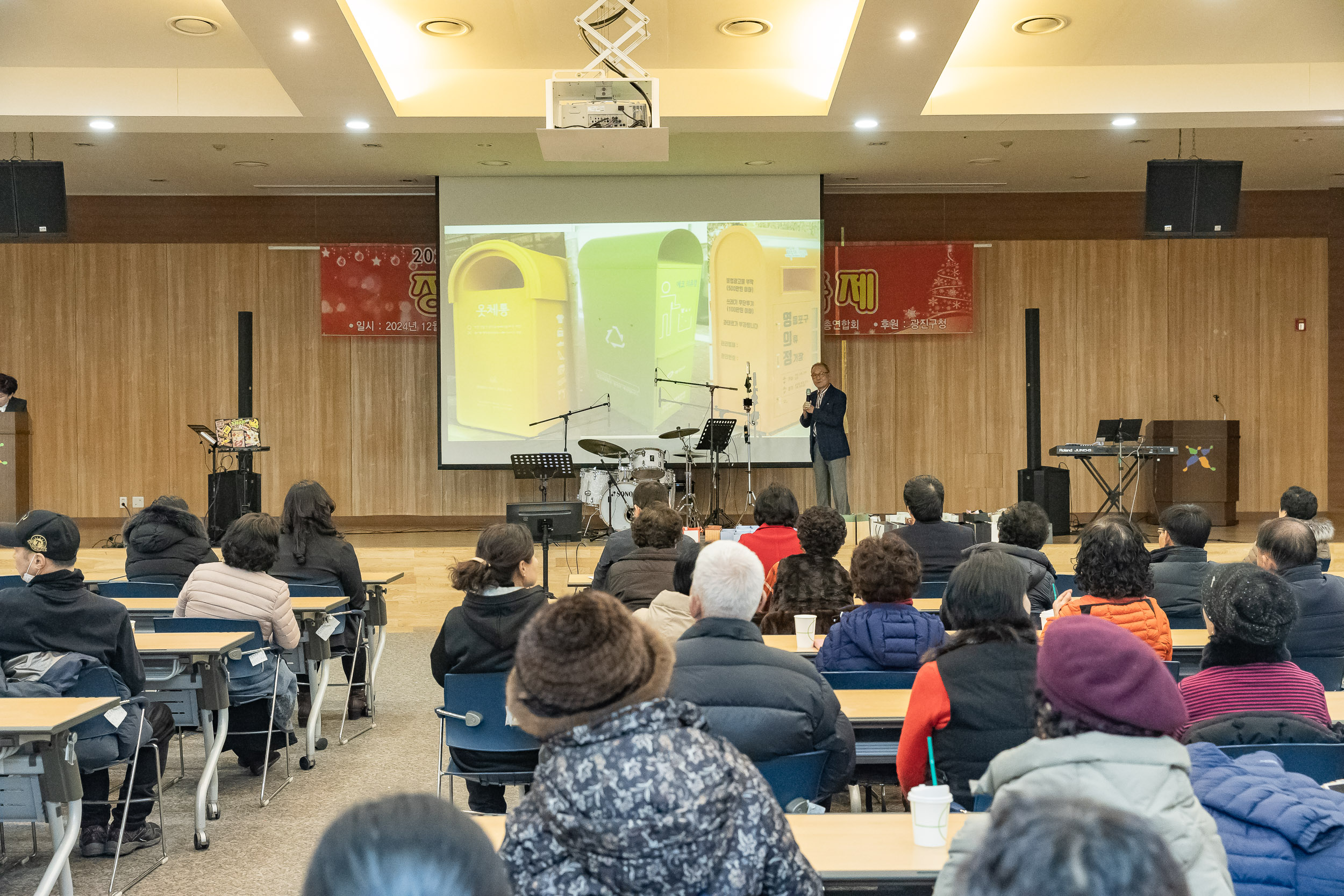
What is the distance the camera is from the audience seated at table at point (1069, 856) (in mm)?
679

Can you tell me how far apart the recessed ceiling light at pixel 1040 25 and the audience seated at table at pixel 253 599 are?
5886 millimetres

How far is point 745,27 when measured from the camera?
24.9ft

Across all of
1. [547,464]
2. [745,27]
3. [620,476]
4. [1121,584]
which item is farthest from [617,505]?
[1121,584]

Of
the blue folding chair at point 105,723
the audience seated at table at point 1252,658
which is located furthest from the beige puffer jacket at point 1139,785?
the blue folding chair at point 105,723

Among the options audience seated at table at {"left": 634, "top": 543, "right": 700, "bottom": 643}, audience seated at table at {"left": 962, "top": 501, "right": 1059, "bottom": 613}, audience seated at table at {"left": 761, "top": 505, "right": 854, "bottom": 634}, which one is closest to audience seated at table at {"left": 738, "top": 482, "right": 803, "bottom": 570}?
audience seated at table at {"left": 761, "top": 505, "right": 854, "bottom": 634}

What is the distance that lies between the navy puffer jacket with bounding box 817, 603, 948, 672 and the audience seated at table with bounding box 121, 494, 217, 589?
336 centimetres

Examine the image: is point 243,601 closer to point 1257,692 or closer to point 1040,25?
point 1257,692

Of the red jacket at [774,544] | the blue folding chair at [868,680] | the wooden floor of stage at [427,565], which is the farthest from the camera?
the wooden floor of stage at [427,565]

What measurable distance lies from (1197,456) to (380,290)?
8.60m

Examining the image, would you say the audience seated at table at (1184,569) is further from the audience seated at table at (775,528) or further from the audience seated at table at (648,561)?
the audience seated at table at (648,561)

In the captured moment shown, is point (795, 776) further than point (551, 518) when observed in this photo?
No

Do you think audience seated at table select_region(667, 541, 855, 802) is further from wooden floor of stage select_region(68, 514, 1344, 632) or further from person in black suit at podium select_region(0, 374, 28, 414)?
person in black suit at podium select_region(0, 374, 28, 414)

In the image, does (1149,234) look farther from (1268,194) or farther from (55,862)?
(55,862)

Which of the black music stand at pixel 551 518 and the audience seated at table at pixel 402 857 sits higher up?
the audience seated at table at pixel 402 857
